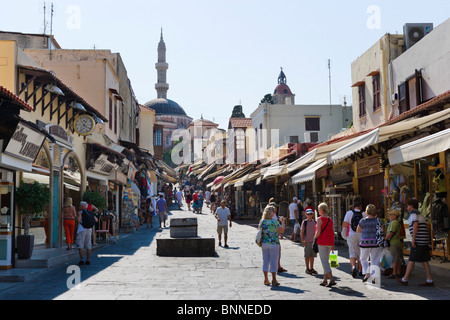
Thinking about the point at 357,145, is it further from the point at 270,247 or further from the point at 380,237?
the point at 270,247

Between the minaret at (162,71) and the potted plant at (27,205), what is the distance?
99839 mm

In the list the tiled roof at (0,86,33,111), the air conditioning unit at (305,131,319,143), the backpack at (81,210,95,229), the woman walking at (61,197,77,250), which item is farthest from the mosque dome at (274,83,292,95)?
the tiled roof at (0,86,33,111)

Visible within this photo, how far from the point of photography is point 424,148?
32.9 ft

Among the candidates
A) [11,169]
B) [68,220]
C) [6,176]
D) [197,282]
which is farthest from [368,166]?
[6,176]

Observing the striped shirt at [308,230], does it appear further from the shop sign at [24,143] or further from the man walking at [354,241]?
the shop sign at [24,143]

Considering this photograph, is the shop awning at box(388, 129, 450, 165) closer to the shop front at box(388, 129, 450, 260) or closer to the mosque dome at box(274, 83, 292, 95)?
the shop front at box(388, 129, 450, 260)

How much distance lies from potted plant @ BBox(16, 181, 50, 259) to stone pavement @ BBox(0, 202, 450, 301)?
89 cm

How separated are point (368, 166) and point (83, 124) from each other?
9.12m

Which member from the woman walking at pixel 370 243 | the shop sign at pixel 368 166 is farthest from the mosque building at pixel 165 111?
the woman walking at pixel 370 243

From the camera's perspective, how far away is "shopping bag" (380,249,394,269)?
35.2 feet

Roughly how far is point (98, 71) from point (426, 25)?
13.2 meters

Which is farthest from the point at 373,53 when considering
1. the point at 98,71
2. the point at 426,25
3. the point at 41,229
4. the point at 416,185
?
the point at 41,229

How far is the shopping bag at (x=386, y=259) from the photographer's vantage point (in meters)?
10.7

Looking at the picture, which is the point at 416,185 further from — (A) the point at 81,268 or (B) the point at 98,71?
(B) the point at 98,71
